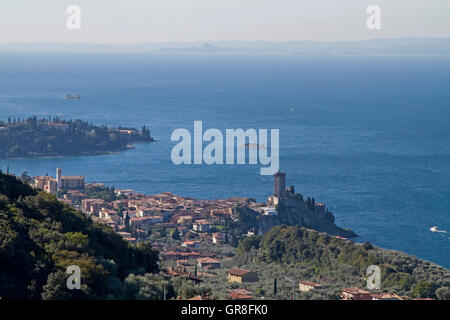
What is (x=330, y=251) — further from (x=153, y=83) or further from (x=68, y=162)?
(x=153, y=83)

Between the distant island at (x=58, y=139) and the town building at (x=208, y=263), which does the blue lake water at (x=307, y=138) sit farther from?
the town building at (x=208, y=263)

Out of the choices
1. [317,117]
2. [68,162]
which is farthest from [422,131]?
[68,162]

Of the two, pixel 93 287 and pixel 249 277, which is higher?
pixel 93 287

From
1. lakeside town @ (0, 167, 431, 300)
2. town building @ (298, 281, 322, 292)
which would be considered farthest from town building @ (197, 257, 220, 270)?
town building @ (298, 281, 322, 292)

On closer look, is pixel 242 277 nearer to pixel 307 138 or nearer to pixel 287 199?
pixel 287 199

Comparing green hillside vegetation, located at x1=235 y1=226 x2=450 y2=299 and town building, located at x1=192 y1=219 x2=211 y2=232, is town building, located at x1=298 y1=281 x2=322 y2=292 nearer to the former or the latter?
green hillside vegetation, located at x1=235 y1=226 x2=450 y2=299

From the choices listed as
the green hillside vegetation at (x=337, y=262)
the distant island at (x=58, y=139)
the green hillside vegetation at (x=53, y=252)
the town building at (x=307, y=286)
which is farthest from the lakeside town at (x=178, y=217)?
the distant island at (x=58, y=139)

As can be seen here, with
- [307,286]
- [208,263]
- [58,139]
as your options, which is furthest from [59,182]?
[307,286]
